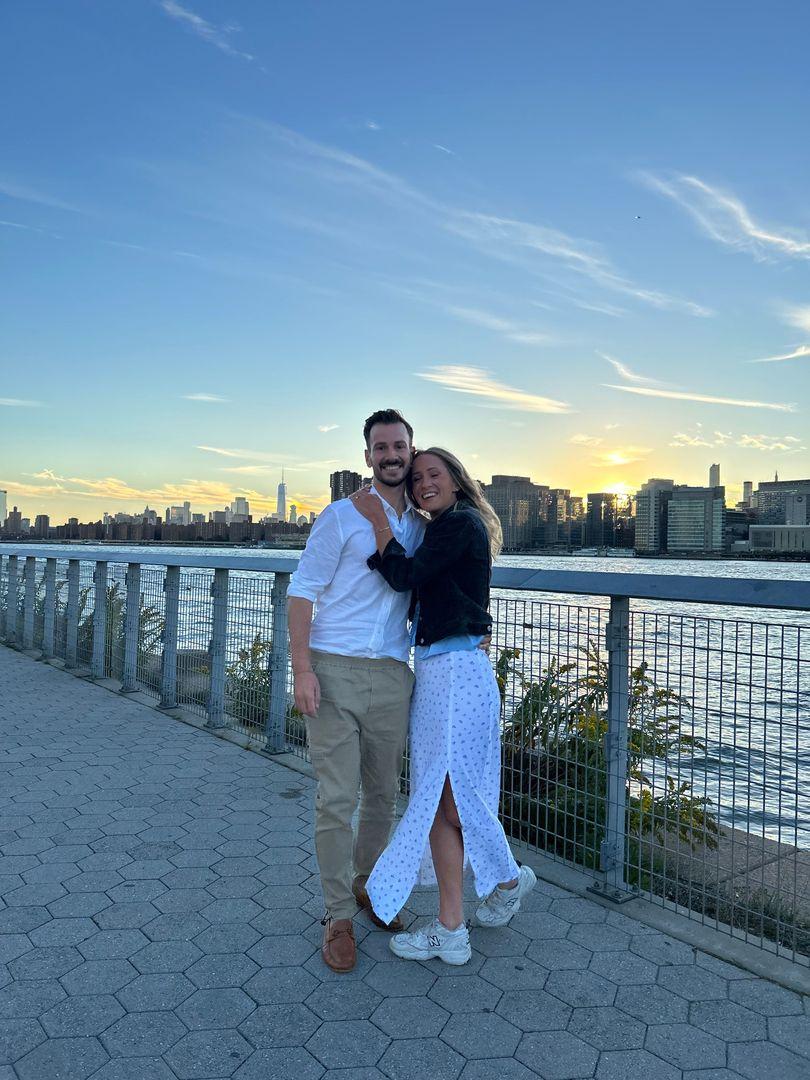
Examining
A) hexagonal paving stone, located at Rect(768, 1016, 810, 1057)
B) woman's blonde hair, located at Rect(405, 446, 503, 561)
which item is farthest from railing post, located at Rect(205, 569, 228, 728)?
hexagonal paving stone, located at Rect(768, 1016, 810, 1057)

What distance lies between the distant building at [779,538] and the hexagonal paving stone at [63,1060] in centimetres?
1612

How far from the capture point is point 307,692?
269 cm

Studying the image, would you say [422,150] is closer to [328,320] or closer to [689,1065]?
[328,320]

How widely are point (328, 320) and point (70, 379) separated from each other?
880 cm

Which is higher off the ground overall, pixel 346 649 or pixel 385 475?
pixel 385 475

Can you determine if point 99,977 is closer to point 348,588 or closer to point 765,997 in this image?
point 348,588

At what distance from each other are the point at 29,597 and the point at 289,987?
8448 millimetres

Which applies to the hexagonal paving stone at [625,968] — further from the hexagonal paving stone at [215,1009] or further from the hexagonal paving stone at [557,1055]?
the hexagonal paving stone at [215,1009]

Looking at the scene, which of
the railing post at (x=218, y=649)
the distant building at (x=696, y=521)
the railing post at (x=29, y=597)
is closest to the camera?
the railing post at (x=218, y=649)

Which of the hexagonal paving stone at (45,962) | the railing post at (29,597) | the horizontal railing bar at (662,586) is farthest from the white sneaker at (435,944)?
the railing post at (29,597)

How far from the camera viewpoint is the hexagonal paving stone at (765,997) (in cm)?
240

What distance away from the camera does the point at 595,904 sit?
314 centimetres

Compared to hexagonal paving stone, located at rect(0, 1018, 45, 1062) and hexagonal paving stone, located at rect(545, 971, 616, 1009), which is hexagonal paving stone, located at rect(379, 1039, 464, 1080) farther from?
hexagonal paving stone, located at rect(0, 1018, 45, 1062)

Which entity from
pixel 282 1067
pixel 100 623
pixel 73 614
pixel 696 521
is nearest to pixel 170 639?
pixel 100 623
